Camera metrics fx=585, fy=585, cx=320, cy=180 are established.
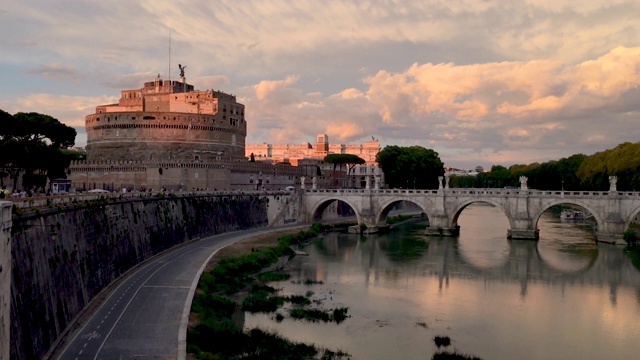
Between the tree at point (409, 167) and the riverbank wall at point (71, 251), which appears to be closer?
the riverbank wall at point (71, 251)

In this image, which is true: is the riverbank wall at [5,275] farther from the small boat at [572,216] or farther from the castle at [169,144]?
the small boat at [572,216]

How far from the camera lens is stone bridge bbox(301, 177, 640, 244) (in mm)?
51156

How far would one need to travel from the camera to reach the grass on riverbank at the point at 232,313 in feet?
72.2

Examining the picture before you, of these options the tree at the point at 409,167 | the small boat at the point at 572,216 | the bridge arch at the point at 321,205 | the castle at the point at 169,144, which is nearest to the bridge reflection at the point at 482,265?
the bridge arch at the point at 321,205

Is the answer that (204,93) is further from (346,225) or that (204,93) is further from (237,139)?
(346,225)

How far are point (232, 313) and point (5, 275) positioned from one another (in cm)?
1349

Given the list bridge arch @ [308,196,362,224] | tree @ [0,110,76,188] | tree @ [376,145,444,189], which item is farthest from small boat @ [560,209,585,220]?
tree @ [0,110,76,188]

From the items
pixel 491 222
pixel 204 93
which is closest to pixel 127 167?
pixel 204 93

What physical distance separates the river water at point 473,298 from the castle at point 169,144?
61.9ft

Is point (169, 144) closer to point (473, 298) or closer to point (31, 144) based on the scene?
point (31, 144)

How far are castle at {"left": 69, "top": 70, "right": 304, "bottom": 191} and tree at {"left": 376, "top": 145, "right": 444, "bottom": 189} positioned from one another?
13.2 meters

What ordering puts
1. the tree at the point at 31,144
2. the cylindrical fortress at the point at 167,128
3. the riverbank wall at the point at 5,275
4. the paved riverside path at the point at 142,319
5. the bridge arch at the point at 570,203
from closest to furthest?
the riverbank wall at the point at 5,275 < the paved riverside path at the point at 142,319 < the tree at the point at 31,144 < the bridge arch at the point at 570,203 < the cylindrical fortress at the point at 167,128

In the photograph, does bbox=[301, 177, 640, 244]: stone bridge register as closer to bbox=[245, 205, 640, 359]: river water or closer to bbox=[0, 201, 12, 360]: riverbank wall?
bbox=[245, 205, 640, 359]: river water

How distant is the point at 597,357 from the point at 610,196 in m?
32.5
